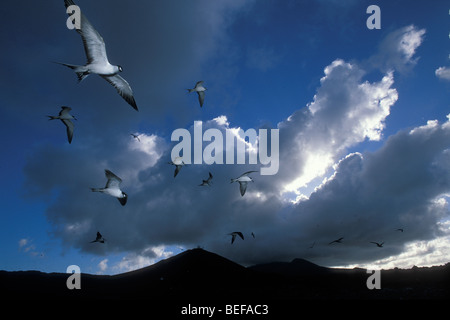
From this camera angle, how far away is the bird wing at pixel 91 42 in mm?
10742

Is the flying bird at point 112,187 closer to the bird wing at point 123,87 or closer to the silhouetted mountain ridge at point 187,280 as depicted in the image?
the bird wing at point 123,87

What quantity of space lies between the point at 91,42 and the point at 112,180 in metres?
8.07

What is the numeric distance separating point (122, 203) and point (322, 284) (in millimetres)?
98445

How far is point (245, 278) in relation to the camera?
11106cm

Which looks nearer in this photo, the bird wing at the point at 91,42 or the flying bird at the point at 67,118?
the bird wing at the point at 91,42

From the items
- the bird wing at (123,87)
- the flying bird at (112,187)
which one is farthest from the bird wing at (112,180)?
the bird wing at (123,87)

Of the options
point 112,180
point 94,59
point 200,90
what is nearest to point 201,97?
point 200,90

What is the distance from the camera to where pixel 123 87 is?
14.1m

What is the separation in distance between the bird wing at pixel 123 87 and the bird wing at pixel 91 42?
5.22ft

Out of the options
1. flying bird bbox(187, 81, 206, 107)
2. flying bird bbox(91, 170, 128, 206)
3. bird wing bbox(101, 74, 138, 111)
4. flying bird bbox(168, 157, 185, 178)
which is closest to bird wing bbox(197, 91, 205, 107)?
flying bird bbox(187, 81, 206, 107)
